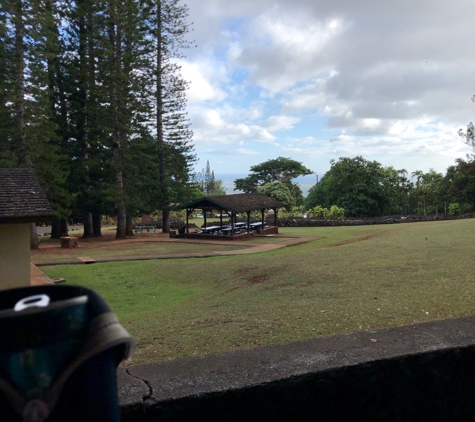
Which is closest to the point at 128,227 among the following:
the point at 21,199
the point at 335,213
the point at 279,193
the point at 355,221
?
the point at 355,221

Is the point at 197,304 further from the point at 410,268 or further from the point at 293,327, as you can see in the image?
the point at 410,268

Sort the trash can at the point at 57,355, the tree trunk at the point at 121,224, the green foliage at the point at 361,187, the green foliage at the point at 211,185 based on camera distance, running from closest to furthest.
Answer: the trash can at the point at 57,355 < the tree trunk at the point at 121,224 < the green foliage at the point at 361,187 < the green foliage at the point at 211,185

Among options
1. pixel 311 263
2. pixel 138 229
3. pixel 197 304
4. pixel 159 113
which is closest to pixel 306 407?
pixel 197 304

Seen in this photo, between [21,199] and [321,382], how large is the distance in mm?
11302

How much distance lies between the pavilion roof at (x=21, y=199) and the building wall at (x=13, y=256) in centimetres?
53

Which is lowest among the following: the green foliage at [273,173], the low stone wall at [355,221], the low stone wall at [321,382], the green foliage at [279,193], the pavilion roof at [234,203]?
the low stone wall at [355,221]

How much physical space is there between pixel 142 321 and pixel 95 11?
22769 millimetres

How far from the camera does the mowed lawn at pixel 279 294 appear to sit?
5.64 m

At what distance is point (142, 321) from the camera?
7438 mm

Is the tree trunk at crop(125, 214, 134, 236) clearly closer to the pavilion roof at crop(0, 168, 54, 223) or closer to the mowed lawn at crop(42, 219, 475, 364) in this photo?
the mowed lawn at crop(42, 219, 475, 364)

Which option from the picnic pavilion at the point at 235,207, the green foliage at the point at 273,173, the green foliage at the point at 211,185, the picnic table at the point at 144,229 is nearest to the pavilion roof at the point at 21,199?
the picnic pavilion at the point at 235,207

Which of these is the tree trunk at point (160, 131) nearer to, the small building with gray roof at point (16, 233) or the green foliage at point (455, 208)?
the small building with gray roof at point (16, 233)

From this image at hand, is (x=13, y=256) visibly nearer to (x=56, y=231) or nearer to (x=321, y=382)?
(x=321, y=382)

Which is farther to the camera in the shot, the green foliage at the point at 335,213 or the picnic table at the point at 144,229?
the green foliage at the point at 335,213
